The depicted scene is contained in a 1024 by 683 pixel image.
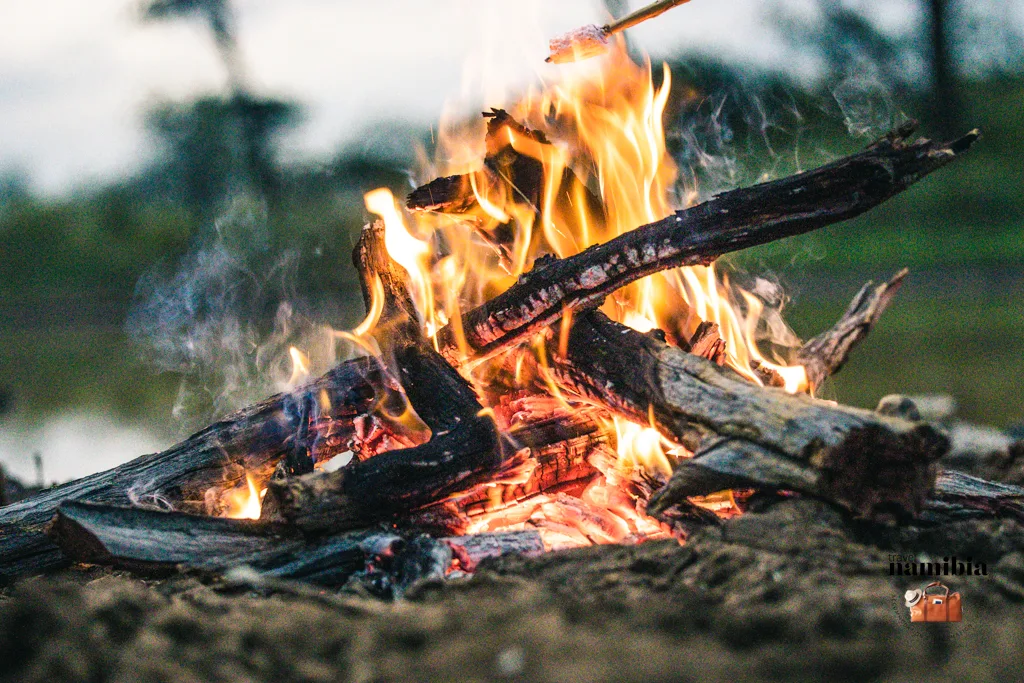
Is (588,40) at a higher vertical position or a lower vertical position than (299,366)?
higher

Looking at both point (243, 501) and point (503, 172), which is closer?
point (243, 501)

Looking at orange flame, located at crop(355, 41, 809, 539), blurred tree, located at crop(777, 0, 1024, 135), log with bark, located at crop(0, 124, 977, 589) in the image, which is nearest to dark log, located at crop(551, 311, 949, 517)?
log with bark, located at crop(0, 124, 977, 589)

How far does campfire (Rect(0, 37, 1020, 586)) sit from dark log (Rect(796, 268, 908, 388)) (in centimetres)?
1

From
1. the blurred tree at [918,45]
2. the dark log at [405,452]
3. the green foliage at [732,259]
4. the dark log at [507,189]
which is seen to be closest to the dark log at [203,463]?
the dark log at [405,452]

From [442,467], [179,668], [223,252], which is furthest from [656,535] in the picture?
[223,252]

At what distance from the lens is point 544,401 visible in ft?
10.5

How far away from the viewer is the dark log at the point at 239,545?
2217 mm

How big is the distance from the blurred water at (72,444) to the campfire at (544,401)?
3240mm

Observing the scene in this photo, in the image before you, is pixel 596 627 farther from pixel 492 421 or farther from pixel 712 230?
pixel 712 230

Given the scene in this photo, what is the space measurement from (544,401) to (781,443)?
4.16ft

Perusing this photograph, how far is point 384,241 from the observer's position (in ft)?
A: 10.5

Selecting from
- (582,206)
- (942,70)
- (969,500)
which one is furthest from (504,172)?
(942,70)
